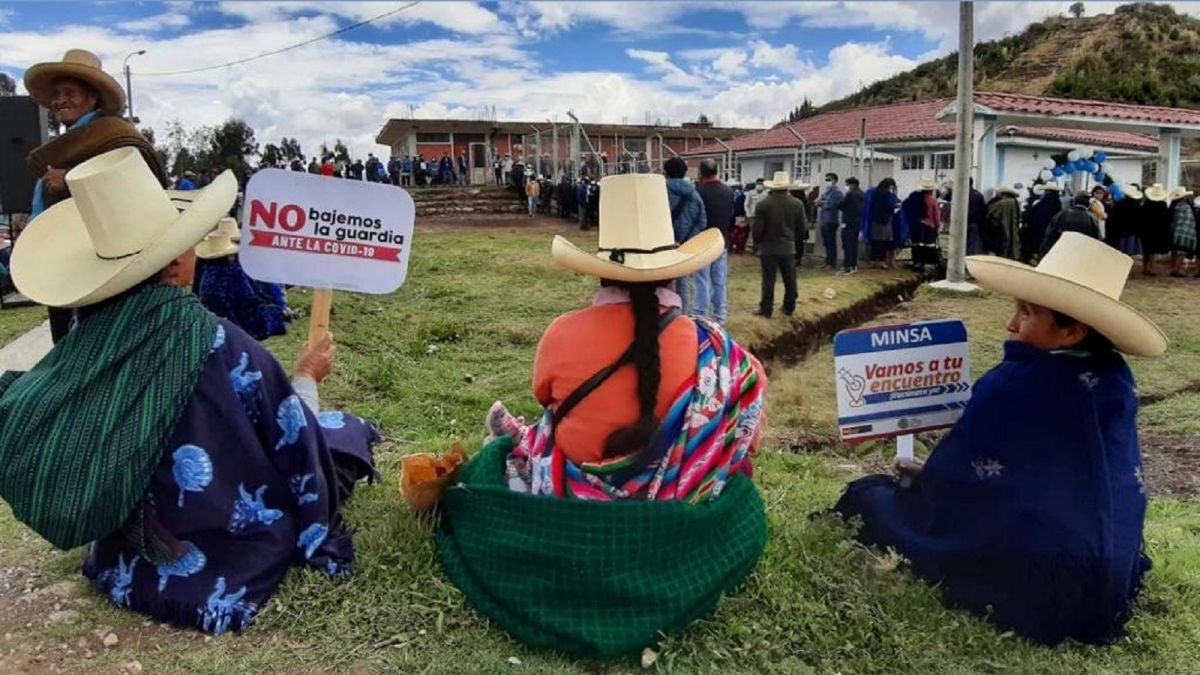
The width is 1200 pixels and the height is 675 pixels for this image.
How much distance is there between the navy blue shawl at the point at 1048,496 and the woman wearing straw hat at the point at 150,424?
210cm

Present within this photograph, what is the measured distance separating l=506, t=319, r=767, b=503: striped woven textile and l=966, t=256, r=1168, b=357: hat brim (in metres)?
0.83

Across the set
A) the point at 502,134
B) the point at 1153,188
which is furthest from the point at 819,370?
the point at 502,134

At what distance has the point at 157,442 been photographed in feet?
8.44

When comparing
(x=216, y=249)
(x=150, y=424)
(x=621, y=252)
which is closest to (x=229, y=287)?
(x=216, y=249)

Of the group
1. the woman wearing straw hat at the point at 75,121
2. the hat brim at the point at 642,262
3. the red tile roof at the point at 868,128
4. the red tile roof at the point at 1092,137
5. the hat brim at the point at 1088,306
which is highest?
the red tile roof at the point at 868,128

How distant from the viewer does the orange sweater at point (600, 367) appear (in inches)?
110

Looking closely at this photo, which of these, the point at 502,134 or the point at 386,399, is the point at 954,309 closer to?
the point at 386,399

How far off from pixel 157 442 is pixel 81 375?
0.93 ft

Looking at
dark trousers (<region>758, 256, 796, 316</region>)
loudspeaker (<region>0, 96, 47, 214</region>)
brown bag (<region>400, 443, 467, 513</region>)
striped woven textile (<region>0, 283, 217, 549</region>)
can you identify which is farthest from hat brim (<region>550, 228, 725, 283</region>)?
loudspeaker (<region>0, 96, 47, 214</region>)

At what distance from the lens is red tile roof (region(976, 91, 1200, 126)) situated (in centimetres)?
1476

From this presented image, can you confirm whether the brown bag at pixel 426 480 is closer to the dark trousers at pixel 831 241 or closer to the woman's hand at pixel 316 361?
the woman's hand at pixel 316 361

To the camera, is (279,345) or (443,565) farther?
(279,345)

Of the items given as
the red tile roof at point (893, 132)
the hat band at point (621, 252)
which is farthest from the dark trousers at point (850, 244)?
the hat band at point (621, 252)

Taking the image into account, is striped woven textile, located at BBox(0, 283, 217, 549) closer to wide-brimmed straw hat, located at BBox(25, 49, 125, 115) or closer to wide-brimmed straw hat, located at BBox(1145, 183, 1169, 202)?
wide-brimmed straw hat, located at BBox(25, 49, 125, 115)
